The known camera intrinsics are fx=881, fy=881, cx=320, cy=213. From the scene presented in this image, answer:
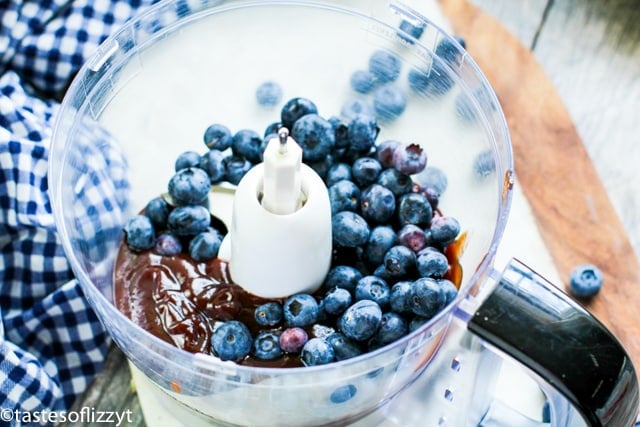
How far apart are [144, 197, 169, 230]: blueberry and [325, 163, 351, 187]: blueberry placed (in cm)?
16

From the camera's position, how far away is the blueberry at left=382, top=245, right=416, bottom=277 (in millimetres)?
790

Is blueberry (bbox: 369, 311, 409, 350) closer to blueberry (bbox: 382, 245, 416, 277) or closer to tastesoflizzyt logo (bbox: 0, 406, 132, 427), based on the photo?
blueberry (bbox: 382, 245, 416, 277)

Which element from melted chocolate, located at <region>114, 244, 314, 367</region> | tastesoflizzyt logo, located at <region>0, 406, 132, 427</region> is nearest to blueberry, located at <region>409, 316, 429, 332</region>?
melted chocolate, located at <region>114, 244, 314, 367</region>

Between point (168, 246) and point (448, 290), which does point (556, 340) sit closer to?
point (448, 290)

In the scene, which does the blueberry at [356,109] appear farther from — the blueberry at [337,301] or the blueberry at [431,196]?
the blueberry at [337,301]

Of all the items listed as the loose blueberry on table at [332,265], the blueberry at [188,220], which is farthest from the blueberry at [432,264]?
the blueberry at [188,220]

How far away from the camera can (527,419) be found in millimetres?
822

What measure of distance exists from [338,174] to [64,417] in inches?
14.8

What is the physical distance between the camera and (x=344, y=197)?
84 centimetres

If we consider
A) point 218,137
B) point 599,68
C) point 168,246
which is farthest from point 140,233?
point 599,68

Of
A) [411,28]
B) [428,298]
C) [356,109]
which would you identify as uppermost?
[411,28]

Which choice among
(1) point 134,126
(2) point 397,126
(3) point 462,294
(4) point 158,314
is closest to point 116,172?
(1) point 134,126

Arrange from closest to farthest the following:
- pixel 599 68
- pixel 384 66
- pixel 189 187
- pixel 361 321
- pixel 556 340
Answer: pixel 556 340
pixel 361 321
pixel 189 187
pixel 384 66
pixel 599 68

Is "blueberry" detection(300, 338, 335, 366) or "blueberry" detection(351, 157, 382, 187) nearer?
"blueberry" detection(300, 338, 335, 366)
